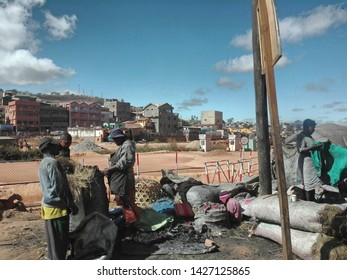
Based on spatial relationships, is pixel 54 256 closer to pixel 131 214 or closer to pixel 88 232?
pixel 88 232

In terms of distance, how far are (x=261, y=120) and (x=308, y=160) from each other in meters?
0.77

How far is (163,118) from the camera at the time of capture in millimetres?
62938

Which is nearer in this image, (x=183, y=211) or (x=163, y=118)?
(x=183, y=211)

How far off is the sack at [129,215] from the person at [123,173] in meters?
0.03

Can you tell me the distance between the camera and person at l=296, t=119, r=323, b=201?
13.0 ft

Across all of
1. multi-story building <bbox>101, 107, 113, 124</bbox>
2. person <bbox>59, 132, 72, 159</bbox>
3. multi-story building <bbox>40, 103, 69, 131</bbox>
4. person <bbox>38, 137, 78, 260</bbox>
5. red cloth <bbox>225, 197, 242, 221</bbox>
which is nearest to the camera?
person <bbox>38, 137, 78, 260</bbox>

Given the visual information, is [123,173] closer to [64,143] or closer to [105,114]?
[64,143]

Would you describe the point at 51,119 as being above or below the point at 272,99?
above

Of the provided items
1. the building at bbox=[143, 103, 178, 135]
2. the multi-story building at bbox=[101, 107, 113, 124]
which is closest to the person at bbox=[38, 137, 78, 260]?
the multi-story building at bbox=[101, 107, 113, 124]

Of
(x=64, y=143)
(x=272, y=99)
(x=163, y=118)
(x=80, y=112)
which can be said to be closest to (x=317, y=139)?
(x=272, y=99)

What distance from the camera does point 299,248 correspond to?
2.91 m

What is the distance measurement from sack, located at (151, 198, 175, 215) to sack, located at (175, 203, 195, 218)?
93mm

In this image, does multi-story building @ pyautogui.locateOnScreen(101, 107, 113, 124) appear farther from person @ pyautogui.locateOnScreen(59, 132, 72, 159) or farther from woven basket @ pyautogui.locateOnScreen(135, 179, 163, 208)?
person @ pyautogui.locateOnScreen(59, 132, 72, 159)

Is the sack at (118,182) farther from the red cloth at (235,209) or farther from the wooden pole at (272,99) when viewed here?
the wooden pole at (272,99)
